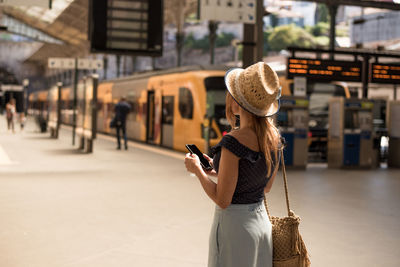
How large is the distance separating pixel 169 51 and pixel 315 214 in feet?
260

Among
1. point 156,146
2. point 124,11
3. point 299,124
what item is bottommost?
point 156,146

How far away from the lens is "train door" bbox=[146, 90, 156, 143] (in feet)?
63.5

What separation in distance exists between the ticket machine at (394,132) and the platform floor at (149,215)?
148 centimetres

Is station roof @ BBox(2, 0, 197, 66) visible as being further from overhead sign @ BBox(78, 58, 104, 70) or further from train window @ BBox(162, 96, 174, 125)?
train window @ BBox(162, 96, 174, 125)

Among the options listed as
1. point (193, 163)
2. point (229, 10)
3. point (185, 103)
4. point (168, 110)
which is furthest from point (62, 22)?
point (193, 163)

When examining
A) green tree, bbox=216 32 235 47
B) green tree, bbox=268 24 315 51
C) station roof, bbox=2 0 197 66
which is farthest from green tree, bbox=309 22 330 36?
station roof, bbox=2 0 197 66

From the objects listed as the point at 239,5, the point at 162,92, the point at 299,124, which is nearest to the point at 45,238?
the point at 239,5

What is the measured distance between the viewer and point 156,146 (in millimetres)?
18625

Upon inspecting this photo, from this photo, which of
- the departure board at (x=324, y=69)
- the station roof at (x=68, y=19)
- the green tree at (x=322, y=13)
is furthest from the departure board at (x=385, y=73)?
the green tree at (x=322, y=13)

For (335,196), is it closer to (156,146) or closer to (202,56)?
(156,146)

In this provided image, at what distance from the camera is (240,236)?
8.13ft

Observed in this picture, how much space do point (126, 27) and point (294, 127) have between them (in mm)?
4300

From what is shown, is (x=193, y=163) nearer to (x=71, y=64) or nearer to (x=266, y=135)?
(x=266, y=135)

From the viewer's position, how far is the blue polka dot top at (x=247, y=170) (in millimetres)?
2422
